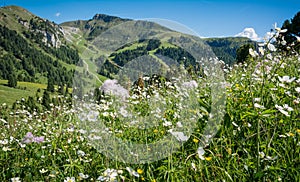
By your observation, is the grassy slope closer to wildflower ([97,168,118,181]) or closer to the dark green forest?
the dark green forest

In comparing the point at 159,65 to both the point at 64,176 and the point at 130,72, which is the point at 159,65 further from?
the point at 64,176

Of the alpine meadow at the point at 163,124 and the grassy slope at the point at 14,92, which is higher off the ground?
the alpine meadow at the point at 163,124

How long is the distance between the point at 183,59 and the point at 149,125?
214cm

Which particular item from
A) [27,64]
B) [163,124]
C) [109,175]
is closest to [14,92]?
[27,64]

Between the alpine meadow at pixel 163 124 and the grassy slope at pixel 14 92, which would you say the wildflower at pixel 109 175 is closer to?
the alpine meadow at pixel 163 124

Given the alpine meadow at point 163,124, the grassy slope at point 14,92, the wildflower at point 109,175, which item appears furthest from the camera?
the grassy slope at point 14,92

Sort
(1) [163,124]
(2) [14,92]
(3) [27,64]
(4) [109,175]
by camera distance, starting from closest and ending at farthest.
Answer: (4) [109,175]
(1) [163,124]
(2) [14,92]
(3) [27,64]

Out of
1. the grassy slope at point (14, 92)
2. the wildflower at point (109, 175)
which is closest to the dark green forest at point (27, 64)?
the grassy slope at point (14, 92)

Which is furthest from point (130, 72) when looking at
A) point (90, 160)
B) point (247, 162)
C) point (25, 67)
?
point (25, 67)

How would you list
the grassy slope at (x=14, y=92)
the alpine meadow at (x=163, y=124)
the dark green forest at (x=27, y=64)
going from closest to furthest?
the alpine meadow at (x=163, y=124) → the grassy slope at (x=14, y=92) → the dark green forest at (x=27, y=64)

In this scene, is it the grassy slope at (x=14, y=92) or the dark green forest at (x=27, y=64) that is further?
the dark green forest at (x=27, y=64)

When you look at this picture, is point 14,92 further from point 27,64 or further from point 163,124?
point 163,124

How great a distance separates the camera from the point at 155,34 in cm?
429

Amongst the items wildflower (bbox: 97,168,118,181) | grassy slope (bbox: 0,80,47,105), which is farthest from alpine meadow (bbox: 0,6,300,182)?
grassy slope (bbox: 0,80,47,105)
